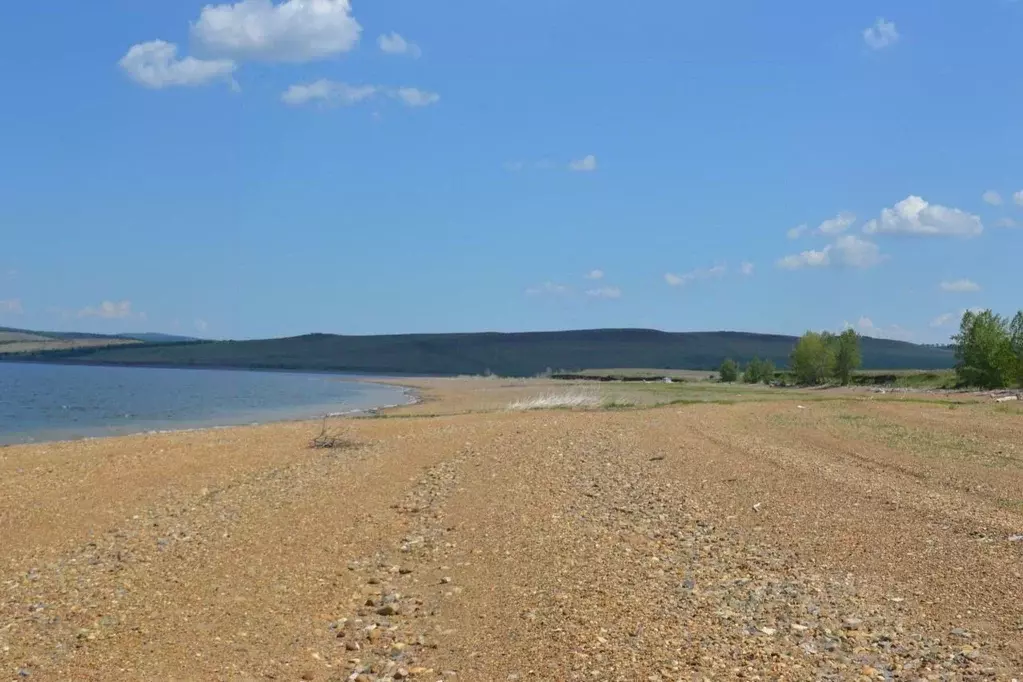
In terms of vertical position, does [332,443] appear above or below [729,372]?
below

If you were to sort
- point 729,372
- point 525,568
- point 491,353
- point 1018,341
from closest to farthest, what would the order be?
1. point 525,568
2. point 1018,341
3. point 729,372
4. point 491,353

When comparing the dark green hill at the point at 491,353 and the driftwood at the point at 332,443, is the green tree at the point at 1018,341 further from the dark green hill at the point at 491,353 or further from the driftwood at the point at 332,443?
the dark green hill at the point at 491,353

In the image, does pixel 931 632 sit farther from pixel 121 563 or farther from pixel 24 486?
pixel 24 486

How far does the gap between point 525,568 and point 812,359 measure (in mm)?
69376

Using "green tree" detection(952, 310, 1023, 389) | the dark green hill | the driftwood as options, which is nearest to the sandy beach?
the driftwood

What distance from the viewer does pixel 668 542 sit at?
9.62 meters

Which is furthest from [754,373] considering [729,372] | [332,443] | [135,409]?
[332,443]

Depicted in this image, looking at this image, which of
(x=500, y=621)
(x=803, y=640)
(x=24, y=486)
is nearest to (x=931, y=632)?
(x=803, y=640)

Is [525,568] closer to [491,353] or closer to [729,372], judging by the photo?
[729,372]

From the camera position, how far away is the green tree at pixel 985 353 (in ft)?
164

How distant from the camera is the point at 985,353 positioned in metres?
50.9

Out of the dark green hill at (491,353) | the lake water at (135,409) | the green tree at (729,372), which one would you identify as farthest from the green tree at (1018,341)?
the dark green hill at (491,353)

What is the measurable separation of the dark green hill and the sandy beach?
391 ft

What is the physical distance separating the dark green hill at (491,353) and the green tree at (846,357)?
215 feet
